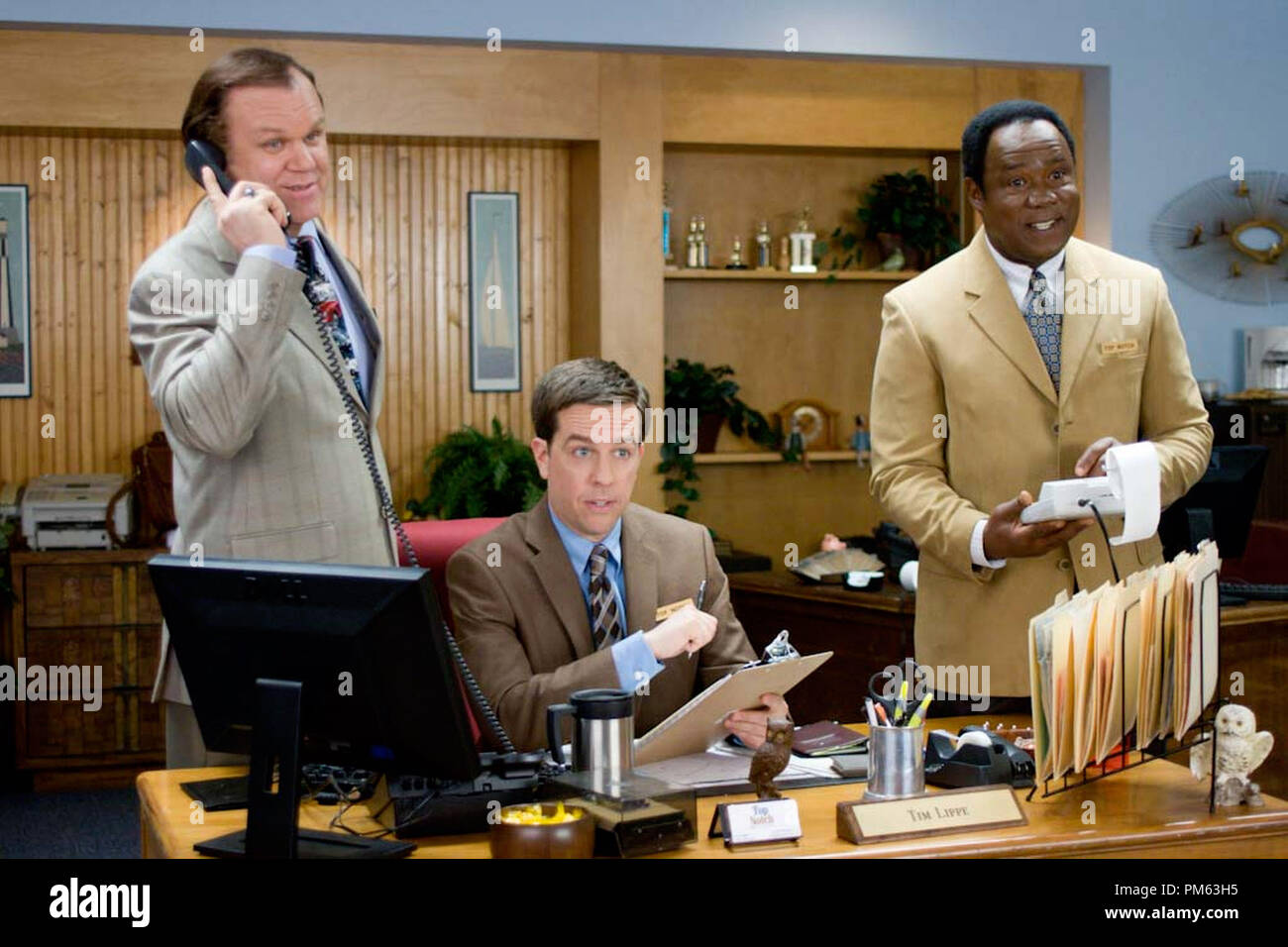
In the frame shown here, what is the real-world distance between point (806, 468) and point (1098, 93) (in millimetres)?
2339

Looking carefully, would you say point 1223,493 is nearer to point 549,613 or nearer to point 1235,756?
point 1235,756

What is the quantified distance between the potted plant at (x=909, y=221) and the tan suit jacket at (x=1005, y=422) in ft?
15.3

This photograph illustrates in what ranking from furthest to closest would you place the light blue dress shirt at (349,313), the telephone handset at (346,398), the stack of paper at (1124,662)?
the light blue dress shirt at (349,313) → the telephone handset at (346,398) → the stack of paper at (1124,662)

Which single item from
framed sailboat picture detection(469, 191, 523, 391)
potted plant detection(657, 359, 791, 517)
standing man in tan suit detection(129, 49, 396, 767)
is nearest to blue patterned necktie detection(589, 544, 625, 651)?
standing man in tan suit detection(129, 49, 396, 767)

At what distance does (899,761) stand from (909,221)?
5.54m

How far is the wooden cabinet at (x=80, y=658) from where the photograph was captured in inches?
240

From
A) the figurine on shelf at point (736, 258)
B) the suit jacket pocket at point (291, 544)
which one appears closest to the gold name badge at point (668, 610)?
the suit jacket pocket at point (291, 544)

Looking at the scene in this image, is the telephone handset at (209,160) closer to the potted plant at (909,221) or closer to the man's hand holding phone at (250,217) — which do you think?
the man's hand holding phone at (250,217)

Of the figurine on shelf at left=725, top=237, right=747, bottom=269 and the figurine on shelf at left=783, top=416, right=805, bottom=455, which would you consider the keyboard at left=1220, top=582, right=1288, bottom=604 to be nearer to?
the figurine on shelf at left=783, top=416, right=805, bottom=455

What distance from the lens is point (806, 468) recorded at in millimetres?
7609

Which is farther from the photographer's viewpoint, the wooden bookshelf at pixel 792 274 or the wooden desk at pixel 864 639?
the wooden bookshelf at pixel 792 274

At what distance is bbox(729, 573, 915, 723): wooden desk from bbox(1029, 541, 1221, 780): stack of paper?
8.55ft

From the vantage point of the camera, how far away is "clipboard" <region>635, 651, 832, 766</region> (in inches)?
94.5

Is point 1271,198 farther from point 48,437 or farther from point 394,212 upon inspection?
point 48,437
